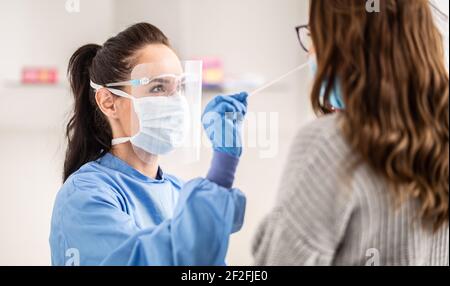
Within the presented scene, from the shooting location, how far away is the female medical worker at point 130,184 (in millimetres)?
1024

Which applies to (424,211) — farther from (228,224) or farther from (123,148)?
(123,148)

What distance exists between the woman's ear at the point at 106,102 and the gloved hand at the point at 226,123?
30 centimetres

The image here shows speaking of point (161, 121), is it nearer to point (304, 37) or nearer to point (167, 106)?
point (167, 106)

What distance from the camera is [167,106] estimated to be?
1.27 m

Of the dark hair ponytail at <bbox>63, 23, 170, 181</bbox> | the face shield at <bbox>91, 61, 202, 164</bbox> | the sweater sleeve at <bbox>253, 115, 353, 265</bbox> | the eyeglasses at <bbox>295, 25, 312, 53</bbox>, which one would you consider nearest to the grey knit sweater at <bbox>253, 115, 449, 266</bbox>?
the sweater sleeve at <bbox>253, 115, 353, 265</bbox>

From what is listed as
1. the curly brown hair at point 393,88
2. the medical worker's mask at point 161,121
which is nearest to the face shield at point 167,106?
the medical worker's mask at point 161,121

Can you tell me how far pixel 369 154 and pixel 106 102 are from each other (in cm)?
69

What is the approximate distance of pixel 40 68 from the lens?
54.7 inches

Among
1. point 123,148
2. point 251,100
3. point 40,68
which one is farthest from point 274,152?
point 40,68

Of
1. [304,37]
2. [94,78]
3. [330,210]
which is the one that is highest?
[304,37]

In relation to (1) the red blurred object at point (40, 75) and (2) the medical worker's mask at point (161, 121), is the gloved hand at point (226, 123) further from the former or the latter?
(1) the red blurred object at point (40, 75)

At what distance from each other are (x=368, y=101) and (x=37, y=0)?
2.90 ft

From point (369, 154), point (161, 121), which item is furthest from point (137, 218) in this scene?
point (369, 154)

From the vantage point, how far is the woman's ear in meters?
1.31
